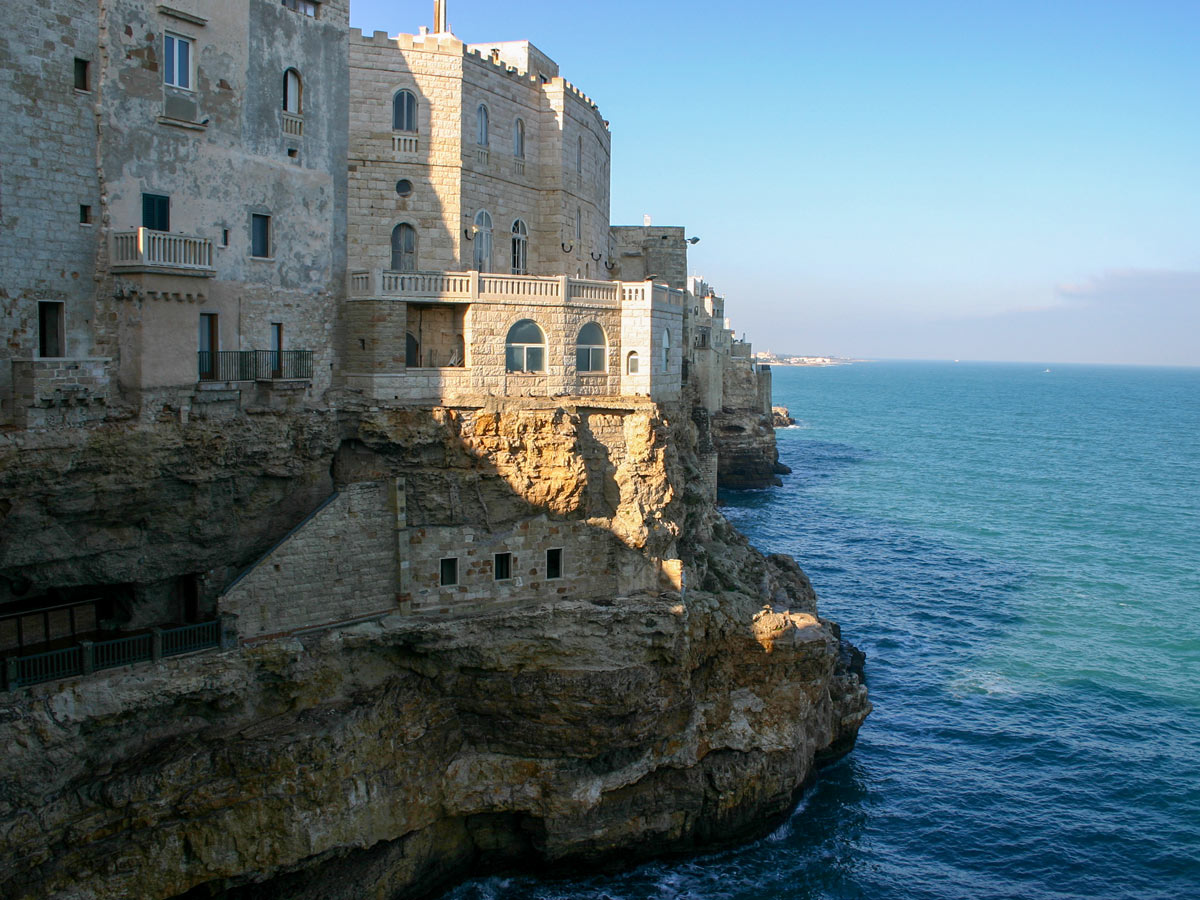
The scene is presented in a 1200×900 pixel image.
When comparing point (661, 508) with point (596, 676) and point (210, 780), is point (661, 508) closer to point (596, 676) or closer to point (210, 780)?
point (596, 676)

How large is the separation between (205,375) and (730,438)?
62.2 metres

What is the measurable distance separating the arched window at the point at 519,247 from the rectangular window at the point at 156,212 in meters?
13.2

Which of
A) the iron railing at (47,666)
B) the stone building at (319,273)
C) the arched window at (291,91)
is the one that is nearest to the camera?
the iron railing at (47,666)

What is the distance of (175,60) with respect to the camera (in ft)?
90.3

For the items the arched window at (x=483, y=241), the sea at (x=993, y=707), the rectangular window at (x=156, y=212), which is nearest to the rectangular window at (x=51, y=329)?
the rectangular window at (x=156, y=212)

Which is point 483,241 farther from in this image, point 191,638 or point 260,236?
point 191,638

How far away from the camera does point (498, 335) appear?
3262 centimetres

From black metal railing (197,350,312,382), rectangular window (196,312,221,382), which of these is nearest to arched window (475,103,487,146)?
black metal railing (197,350,312,382)

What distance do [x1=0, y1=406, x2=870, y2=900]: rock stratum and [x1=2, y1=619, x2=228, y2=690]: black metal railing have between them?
44 cm

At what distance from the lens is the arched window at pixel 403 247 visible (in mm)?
34375

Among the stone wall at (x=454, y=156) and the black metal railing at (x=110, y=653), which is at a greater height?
the stone wall at (x=454, y=156)

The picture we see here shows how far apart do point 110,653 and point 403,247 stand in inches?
628

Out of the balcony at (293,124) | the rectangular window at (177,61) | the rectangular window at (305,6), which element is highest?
the rectangular window at (305,6)

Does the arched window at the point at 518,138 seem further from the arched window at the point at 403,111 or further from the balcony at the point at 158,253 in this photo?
the balcony at the point at 158,253
